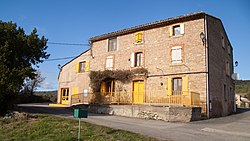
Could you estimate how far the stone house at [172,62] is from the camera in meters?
15.2

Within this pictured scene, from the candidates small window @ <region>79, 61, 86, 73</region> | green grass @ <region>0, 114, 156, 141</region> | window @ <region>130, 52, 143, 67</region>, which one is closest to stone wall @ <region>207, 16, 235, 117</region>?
window @ <region>130, 52, 143, 67</region>

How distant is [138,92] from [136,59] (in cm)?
302

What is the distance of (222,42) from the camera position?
1914 cm

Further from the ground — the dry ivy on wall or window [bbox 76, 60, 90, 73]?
window [bbox 76, 60, 90, 73]

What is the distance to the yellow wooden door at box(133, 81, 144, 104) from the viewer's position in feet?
56.7

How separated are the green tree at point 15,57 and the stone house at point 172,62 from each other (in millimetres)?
7175

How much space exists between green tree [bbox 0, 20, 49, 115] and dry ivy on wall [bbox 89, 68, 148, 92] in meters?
6.66

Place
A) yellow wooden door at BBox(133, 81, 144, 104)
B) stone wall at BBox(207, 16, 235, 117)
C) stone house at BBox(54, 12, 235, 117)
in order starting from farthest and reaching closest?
yellow wooden door at BBox(133, 81, 144, 104) → stone wall at BBox(207, 16, 235, 117) → stone house at BBox(54, 12, 235, 117)

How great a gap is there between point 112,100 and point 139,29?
6660mm

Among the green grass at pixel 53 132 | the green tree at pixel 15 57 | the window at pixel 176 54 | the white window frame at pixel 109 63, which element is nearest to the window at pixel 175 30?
the window at pixel 176 54

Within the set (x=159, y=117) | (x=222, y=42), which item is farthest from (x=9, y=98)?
(x=222, y=42)

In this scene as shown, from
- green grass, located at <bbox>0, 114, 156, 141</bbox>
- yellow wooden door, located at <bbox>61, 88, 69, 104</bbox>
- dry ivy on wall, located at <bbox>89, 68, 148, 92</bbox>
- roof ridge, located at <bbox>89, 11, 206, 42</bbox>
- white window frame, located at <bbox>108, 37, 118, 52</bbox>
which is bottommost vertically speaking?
green grass, located at <bbox>0, 114, 156, 141</bbox>

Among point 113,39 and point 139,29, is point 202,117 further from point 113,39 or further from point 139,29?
point 113,39

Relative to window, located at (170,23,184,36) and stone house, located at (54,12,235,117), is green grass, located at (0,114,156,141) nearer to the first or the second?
stone house, located at (54,12,235,117)
